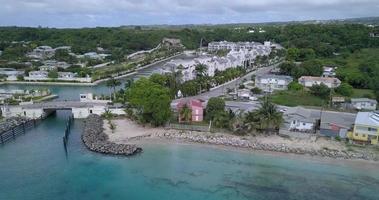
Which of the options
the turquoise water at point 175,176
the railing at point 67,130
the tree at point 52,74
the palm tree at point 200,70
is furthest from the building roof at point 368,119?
the tree at point 52,74

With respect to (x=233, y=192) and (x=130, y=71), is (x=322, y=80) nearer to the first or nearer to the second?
(x=233, y=192)

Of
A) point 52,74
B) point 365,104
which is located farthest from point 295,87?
point 52,74

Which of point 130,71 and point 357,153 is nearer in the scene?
point 357,153

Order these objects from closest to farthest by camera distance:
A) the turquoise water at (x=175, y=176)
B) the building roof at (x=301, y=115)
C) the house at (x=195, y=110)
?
the turquoise water at (x=175, y=176) < the building roof at (x=301, y=115) < the house at (x=195, y=110)

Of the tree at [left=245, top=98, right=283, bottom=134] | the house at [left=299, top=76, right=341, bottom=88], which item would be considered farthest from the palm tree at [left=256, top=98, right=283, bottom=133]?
the house at [left=299, top=76, right=341, bottom=88]

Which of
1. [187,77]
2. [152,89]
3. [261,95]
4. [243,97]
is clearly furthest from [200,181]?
[187,77]

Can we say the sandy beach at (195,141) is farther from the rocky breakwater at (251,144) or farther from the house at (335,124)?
the house at (335,124)

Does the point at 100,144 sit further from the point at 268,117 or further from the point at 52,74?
the point at 52,74
